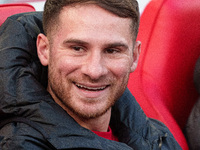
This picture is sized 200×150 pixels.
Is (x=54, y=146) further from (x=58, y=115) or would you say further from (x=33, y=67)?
(x=33, y=67)

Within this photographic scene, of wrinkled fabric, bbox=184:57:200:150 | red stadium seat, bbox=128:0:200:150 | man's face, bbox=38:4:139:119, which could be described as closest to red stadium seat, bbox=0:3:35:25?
man's face, bbox=38:4:139:119

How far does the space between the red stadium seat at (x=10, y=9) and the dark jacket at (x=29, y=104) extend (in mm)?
115

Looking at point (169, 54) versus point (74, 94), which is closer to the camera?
point (74, 94)

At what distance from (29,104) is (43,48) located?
0.19 meters

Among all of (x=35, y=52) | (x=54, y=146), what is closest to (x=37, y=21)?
(x=35, y=52)

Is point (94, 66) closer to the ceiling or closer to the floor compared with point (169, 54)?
closer to the ceiling

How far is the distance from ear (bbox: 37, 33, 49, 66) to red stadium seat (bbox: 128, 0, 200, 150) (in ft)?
1.62

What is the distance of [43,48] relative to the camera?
90 cm

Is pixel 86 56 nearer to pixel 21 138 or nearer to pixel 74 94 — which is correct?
pixel 74 94

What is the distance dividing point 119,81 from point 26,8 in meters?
0.47

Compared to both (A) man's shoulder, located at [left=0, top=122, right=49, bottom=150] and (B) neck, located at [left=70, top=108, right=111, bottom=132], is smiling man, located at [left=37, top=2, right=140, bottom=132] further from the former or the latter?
(A) man's shoulder, located at [left=0, top=122, right=49, bottom=150]

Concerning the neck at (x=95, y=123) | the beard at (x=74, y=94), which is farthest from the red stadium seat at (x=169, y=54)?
the beard at (x=74, y=94)

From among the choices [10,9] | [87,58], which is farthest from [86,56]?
[10,9]

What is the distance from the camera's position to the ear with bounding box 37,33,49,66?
0.88m
